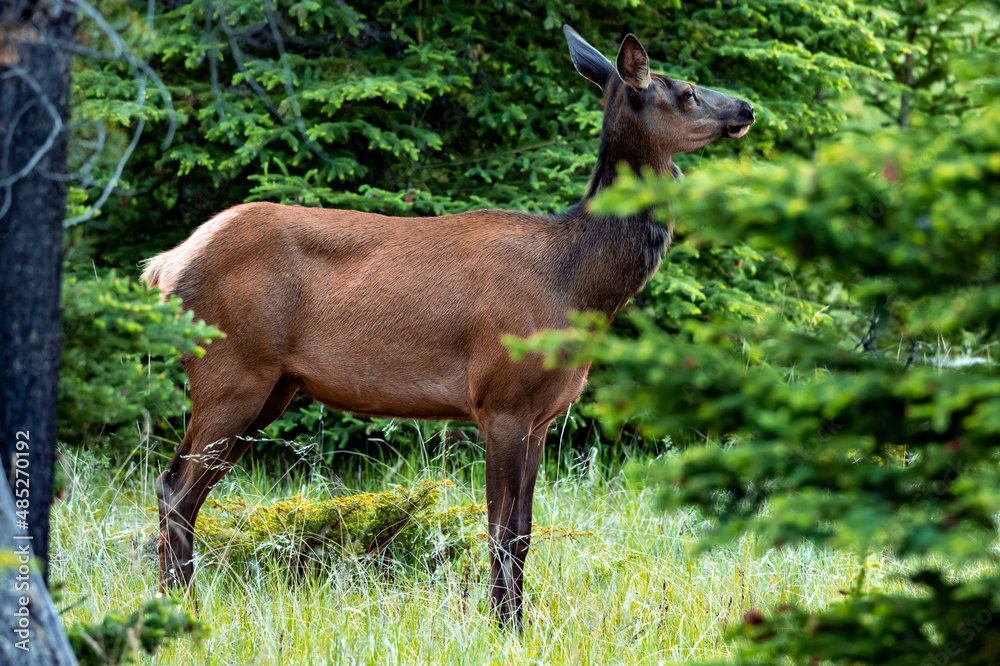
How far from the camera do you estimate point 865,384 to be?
6.15 feet

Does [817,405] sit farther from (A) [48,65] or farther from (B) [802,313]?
(B) [802,313]

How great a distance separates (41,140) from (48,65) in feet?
0.62

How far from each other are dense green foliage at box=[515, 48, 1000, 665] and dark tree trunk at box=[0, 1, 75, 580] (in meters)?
1.31

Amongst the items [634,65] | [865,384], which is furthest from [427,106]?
[865,384]

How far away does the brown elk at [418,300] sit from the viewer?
A: 4676mm

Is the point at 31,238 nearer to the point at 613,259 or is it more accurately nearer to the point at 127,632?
the point at 127,632

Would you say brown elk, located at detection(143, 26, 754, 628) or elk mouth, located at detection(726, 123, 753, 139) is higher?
elk mouth, located at detection(726, 123, 753, 139)

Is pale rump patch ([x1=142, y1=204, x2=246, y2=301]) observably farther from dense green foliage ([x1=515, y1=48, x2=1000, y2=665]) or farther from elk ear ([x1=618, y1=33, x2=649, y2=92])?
dense green foliage ([x1=515, y1=48, x2=1000, y2=665])

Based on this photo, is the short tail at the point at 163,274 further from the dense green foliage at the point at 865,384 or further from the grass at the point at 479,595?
the dense green foliage at the point at 865,384

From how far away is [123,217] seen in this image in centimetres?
703

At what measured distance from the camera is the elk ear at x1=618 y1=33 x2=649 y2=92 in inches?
185

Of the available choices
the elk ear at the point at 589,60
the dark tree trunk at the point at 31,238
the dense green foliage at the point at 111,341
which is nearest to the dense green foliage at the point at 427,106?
the elk ear at the point at 589,60

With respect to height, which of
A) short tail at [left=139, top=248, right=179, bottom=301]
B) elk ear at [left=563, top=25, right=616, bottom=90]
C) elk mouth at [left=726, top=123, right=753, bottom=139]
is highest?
elk ear at [left=563, top=25, right=616, bottom=90]

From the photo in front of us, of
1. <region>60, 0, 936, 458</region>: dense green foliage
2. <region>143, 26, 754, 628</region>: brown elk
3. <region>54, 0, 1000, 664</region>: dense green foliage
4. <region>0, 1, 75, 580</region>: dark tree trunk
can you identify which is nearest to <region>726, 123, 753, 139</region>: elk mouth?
<region>143, 26, 754, 628</region>: brown elk
